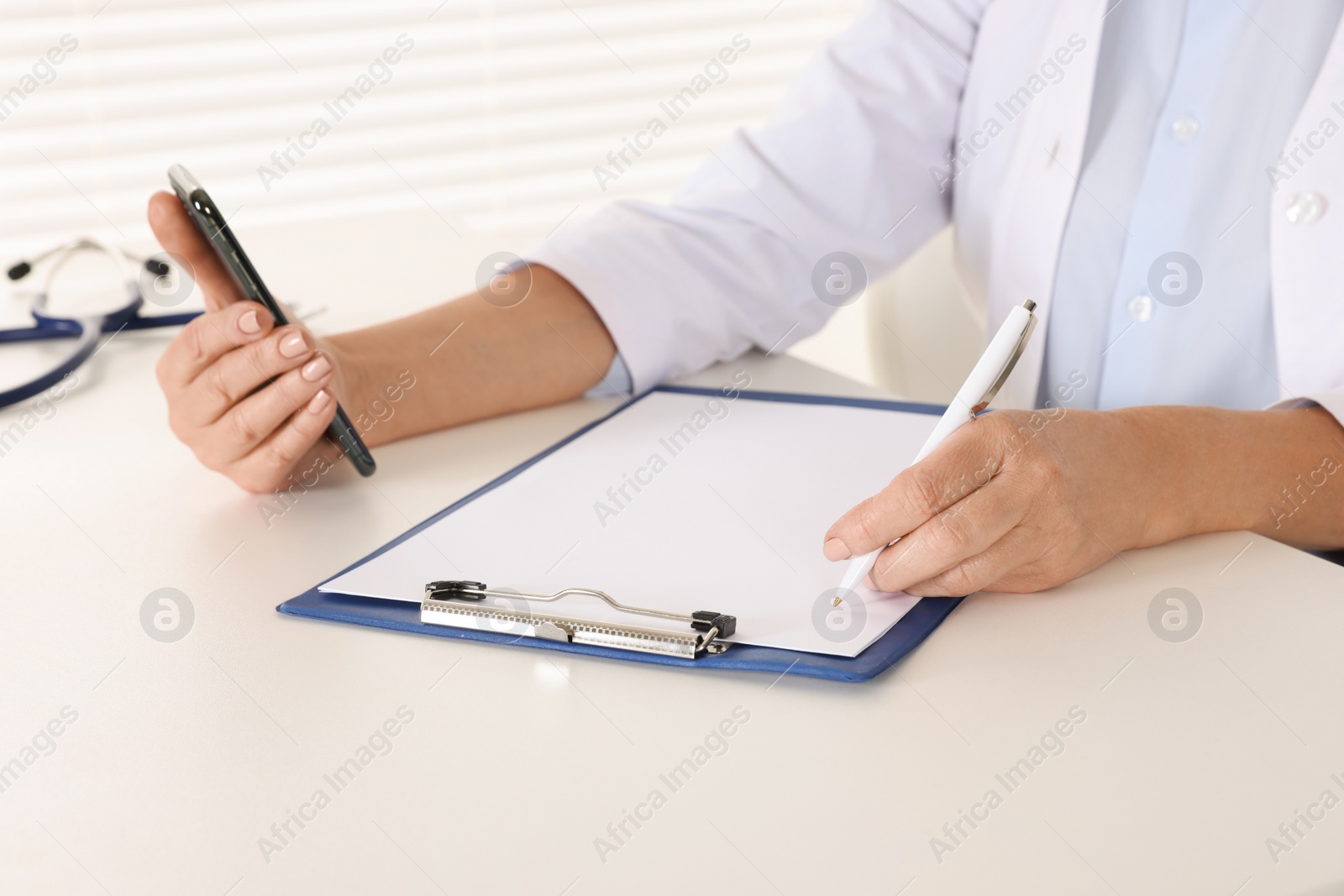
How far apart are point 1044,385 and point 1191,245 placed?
0.57 ft


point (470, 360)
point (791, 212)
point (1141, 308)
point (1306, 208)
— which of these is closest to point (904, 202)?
point (791, 212)

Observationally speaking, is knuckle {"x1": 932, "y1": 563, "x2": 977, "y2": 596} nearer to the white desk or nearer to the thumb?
the white desk

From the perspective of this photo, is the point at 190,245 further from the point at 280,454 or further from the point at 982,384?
the point at 982,384

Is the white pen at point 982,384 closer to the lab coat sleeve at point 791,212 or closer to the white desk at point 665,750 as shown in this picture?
the white desk at point 665,750

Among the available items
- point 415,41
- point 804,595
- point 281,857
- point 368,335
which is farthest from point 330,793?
point 415,41

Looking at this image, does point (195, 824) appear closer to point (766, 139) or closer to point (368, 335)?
point (368, 335)

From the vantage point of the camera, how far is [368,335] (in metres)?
0.88

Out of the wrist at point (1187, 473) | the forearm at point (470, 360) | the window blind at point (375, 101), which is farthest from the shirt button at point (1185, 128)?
the window blind at point (375, 101)

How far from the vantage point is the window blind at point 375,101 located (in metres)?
2.13

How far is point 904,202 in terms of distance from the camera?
1.11 m

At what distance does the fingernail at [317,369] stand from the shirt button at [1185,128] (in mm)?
705

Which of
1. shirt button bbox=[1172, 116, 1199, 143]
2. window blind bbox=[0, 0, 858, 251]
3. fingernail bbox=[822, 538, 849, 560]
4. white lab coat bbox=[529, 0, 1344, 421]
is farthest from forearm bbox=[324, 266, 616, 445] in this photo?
window blind bbox=[0, 0, 858, 251]

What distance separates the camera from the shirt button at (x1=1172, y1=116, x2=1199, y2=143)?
2.96ft

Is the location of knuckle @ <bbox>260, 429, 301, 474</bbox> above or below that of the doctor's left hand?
above
